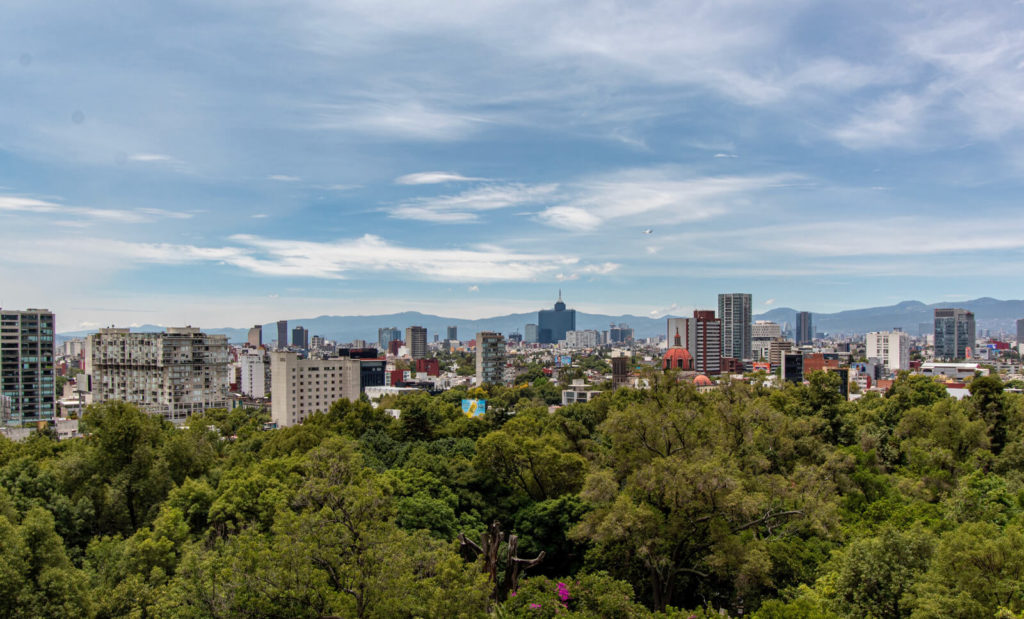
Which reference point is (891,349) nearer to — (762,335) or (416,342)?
(762,335)

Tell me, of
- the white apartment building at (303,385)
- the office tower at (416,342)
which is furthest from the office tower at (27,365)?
the office tower at (416,342)

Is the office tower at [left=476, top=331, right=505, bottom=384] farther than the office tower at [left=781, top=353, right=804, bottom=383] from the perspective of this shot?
Yes

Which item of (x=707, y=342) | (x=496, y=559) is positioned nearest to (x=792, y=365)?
(x=707, y=342)

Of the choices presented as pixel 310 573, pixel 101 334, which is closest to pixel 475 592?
pixel 310 573

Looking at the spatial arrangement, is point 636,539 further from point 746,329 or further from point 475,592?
point 746,329

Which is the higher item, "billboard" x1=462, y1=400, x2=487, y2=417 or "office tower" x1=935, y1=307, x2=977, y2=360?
"office tower" x1=935, y1=307, x2=977, y2=360

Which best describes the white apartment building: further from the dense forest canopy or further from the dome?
the dome

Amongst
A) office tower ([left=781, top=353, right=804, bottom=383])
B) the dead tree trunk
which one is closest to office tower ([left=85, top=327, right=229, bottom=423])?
the dead tree trunk

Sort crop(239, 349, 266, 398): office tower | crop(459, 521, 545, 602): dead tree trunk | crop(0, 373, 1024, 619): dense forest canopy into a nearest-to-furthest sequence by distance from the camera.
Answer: crop(0, 373, 1024, 619): dense forest canopy, crop(459, 521, 545, 602): dead tree trunk, crop(239, 349, 266, 398): office tower

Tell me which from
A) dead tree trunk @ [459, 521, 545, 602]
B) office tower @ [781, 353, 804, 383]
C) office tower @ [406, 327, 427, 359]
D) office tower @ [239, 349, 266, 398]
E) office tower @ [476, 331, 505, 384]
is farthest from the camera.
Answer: office tower @ [406, 327, 427, 359]
